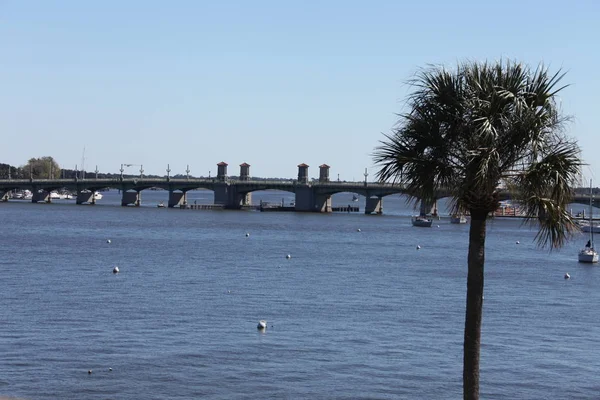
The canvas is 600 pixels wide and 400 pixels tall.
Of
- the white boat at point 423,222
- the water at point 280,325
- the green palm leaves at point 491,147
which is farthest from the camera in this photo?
the white boat at point 423,222

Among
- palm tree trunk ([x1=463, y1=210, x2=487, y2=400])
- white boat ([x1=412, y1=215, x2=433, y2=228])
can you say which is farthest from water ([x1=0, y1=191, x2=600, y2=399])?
white boat ([x1=412, y1=215, x2=433, y2=228])

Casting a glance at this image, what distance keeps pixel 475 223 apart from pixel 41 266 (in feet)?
205

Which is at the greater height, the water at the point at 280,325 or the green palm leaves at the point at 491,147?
the green palm leaves at the point at 491,147

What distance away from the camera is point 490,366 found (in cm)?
4219

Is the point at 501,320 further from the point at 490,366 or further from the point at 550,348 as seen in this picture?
the point at 490,366

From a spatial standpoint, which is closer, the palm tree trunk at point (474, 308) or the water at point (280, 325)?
the palm tree trunk at point (474, 308)

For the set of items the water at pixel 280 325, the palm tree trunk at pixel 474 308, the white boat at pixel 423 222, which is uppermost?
the palm tree trunk at pixel 474 308

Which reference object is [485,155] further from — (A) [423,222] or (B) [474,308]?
(A) [423,222]

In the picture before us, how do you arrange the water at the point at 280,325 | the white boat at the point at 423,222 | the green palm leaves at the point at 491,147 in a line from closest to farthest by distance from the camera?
the green palm leaves at the point at 491,147
the water at the point at 280,325
the white boat at the point at 423,222

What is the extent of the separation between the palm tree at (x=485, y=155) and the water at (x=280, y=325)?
16.4 metres

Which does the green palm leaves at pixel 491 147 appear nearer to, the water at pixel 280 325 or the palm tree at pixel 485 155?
the palm tree at pixel 485 155

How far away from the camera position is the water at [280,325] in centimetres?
3797

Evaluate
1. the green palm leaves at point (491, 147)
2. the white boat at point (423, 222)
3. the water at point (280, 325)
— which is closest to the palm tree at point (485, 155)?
the green palm leaves at point (491, 147)

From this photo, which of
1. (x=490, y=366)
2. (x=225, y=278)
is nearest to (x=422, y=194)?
(x=490, y=366)
